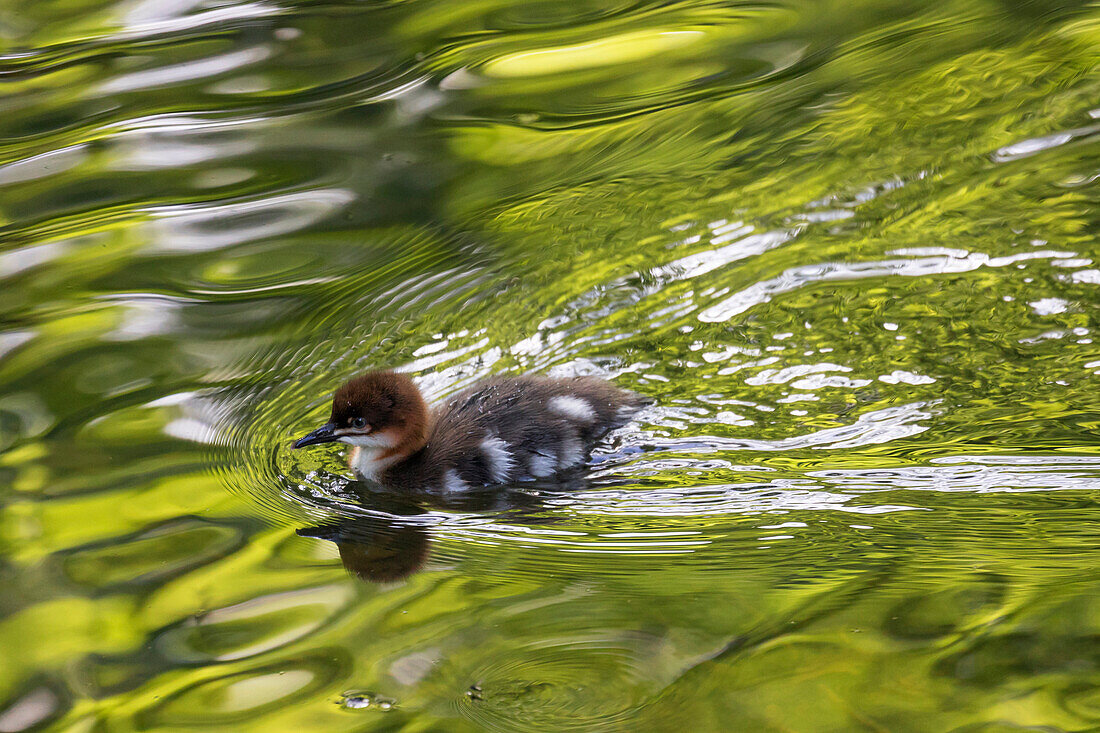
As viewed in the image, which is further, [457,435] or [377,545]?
[457,435]

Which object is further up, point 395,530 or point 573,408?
point 573,408

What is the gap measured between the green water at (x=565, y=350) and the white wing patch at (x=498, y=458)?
124 millimetres

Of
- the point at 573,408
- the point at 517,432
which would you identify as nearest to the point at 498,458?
the point at 517,432

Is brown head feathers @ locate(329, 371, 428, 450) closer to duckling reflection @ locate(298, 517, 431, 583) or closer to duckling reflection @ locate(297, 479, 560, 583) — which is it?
duckling reflection @ locate(297, 479, 560, 583)

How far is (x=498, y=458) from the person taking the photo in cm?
362

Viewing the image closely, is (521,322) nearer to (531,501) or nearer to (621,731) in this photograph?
(531,501)

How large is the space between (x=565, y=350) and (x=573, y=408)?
1.86 feet

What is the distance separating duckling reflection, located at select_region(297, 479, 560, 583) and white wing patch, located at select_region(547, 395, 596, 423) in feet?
0.97

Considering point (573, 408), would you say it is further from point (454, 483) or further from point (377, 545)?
point (377, 545)

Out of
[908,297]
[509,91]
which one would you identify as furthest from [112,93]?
[908,297]

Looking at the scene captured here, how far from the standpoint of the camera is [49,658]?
9.37ft

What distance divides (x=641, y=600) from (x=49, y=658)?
1396 millimetres

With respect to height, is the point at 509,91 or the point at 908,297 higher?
the point at 509,91

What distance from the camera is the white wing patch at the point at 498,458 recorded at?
11.9ft
